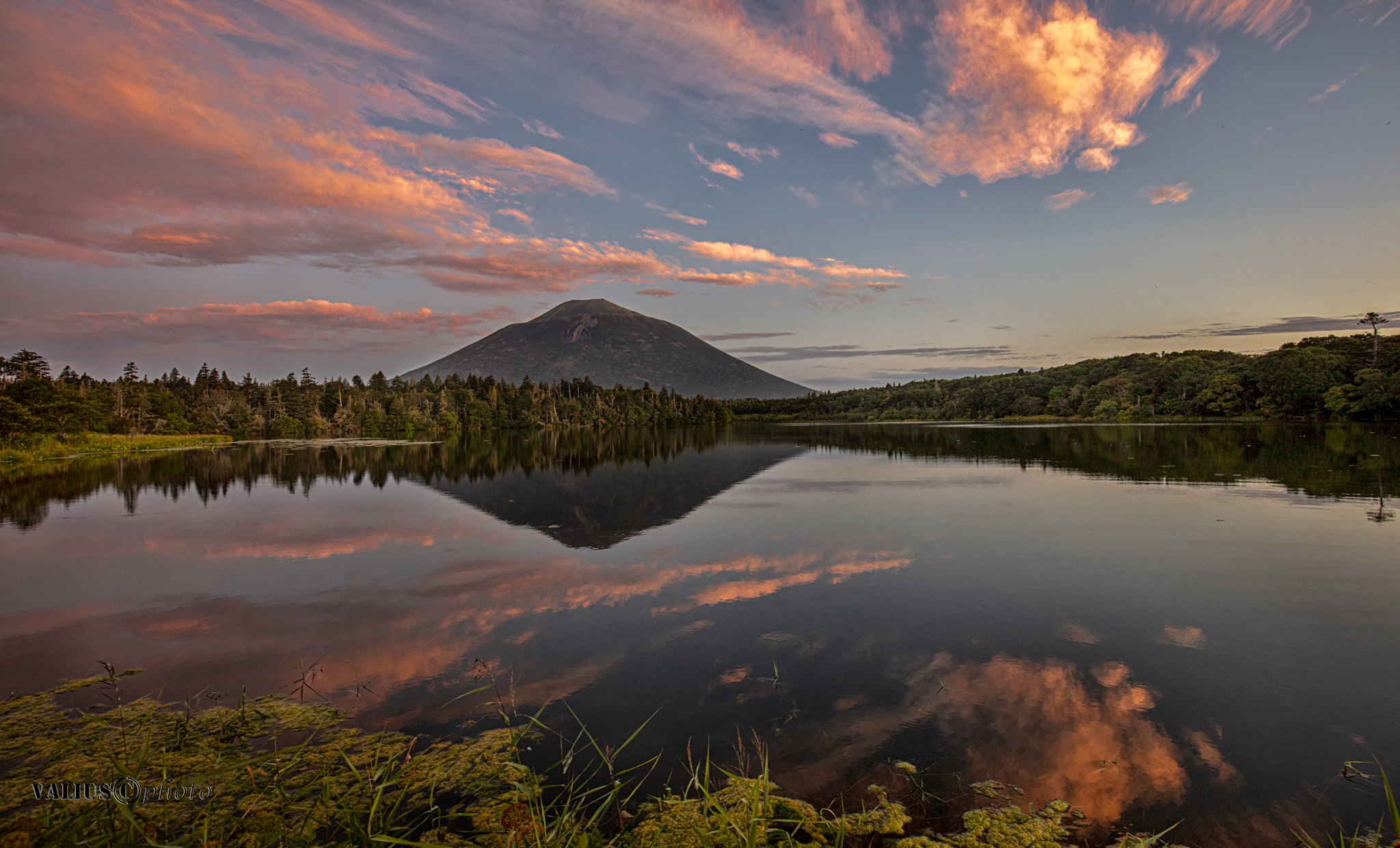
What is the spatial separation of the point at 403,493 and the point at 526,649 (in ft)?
61.6

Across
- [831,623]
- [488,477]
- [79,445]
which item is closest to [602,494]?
[488,477]

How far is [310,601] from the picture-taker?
34.3ft

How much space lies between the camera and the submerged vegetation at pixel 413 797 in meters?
3.89

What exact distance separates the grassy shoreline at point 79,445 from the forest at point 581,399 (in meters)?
0.65

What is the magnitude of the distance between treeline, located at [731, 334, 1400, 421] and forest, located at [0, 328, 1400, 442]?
288mm

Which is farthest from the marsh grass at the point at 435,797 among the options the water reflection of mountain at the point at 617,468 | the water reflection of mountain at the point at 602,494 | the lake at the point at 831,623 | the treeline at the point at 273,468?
the treeline at the point at 273,468

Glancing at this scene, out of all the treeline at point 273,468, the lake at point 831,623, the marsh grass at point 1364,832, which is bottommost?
the treeline at point 273,468

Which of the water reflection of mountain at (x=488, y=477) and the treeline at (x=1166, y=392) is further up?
the treeline at (x=1166, y=392)

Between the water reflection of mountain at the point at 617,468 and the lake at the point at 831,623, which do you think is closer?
the lake at the point at 831,623

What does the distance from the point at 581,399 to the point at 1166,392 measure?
112274 millimetres

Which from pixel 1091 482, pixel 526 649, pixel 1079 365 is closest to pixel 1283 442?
pixel 1091 482

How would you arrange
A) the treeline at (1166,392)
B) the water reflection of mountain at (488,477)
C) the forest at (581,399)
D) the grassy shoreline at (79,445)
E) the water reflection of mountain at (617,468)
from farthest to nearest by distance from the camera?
the treeline at (1166,392) < the forest at (581,399) < the grassy shoreline at (79,445) < the water reflection of mountain at (617,468) < the water reflection of mountain at (488,477)

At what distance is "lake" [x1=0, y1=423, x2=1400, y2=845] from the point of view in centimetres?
550

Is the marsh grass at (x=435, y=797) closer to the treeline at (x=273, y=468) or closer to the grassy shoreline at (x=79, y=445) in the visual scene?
the treeline at (x=273, y=468)
